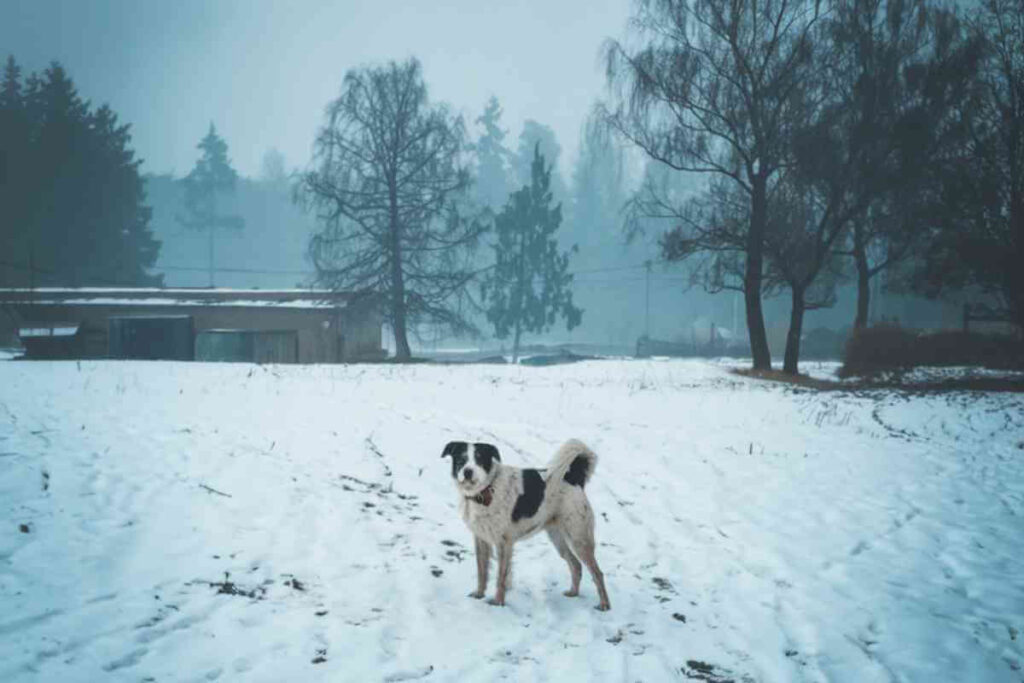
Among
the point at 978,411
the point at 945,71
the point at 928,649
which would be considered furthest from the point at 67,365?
the point at 945,71

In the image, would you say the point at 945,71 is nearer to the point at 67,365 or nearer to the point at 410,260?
the point at 410,260

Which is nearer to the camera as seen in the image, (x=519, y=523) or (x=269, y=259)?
(x=519, y=523)

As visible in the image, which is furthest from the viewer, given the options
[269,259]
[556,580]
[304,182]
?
[269,259]

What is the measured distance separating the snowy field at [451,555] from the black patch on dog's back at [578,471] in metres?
0.95

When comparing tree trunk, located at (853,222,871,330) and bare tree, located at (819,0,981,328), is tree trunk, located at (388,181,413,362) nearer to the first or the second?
bare tree, located at (819,0,981,328)

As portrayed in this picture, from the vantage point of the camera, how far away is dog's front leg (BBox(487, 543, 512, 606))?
4.39m

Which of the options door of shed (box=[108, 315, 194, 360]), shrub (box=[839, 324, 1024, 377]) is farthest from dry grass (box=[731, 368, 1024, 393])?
door of shed (box=[108, 315, 194, 360])

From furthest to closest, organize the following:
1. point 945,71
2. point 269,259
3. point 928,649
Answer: point 269,259
point 945,71
point 928,649

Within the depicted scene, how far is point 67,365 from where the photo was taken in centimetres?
1611

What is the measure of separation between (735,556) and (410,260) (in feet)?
80.3

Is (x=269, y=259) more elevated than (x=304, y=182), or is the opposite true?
(x=269, y=259)

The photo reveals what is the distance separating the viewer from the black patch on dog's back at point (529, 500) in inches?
173

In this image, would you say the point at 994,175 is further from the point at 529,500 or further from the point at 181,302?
the point at 181,302

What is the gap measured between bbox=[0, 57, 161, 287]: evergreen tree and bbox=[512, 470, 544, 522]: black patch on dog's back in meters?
44.8
